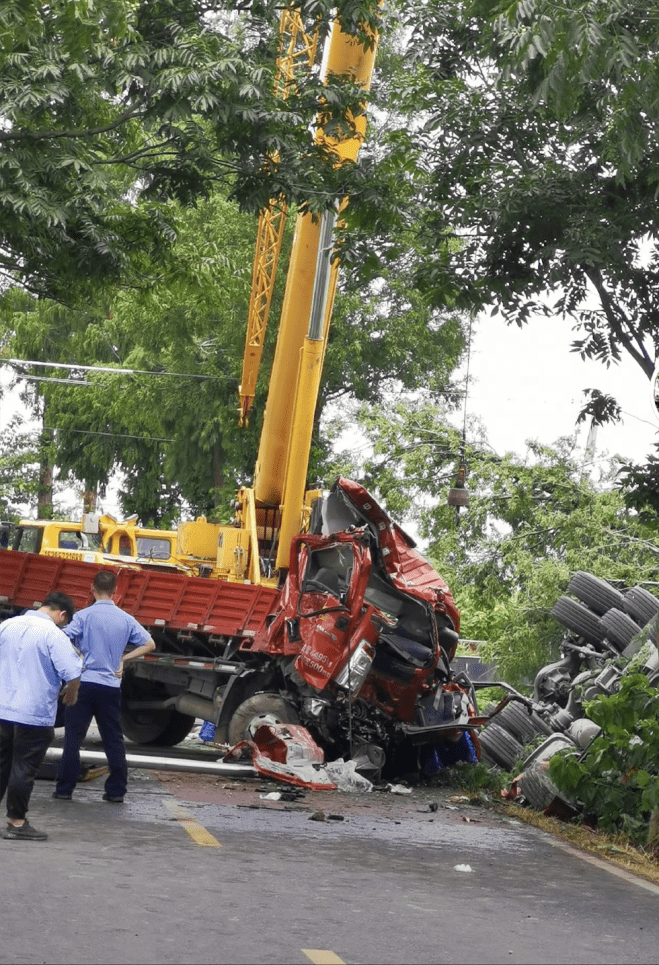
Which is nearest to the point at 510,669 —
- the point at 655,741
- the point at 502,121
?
the point at 655,741

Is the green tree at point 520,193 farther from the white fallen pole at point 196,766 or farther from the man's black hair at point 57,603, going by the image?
the white fallen pole at point 196,766

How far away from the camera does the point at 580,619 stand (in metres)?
16.3

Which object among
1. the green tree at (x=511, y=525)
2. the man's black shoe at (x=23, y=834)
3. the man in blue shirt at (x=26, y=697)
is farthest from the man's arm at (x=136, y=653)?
the green tree at (x=511, y=525)

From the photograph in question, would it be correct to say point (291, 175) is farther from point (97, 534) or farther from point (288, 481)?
point (97, 534)

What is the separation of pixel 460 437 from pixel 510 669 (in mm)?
5921

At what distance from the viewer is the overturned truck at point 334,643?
46.3 ft

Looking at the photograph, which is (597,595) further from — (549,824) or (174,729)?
(174,729)

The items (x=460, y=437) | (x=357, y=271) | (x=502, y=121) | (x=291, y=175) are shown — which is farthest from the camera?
(x=460, y=437)

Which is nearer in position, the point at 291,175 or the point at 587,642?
the point at 291,175

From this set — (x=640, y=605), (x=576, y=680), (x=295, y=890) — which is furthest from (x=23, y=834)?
(x=640, y=605)

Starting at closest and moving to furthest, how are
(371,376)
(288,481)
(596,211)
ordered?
1. (596,211)
2. (288,481)
3. (371,376)

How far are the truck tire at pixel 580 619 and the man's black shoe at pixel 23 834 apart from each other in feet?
27.5

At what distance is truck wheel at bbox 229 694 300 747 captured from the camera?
14547mm

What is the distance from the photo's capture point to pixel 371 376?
121 ft
